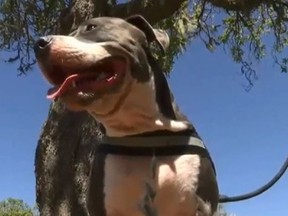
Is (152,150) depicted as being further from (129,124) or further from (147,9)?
(147,9)

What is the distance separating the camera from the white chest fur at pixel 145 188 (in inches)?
132

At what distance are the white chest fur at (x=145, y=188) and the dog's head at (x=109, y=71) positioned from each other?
0.73 ft

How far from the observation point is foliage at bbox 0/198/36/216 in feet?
125

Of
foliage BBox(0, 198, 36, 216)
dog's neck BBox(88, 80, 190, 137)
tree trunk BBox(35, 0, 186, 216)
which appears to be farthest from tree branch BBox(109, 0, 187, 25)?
foliage BBox(0, 198, 36, 216)

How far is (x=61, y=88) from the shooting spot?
10.4 ft

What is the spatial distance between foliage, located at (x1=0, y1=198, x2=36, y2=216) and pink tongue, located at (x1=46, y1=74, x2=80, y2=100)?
35088 millimetres

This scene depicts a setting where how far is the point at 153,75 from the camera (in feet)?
11.6

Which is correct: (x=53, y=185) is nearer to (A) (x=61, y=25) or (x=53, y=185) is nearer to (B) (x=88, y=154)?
(B) (x=88, y=154)

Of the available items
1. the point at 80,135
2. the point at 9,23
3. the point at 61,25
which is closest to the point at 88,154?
the point at 80,135

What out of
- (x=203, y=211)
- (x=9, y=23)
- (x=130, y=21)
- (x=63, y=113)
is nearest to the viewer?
(x=203, y=211)

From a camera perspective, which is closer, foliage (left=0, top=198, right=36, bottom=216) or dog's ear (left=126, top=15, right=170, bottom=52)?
dog's ear (left=126, top=15, right=170, bottom=52)

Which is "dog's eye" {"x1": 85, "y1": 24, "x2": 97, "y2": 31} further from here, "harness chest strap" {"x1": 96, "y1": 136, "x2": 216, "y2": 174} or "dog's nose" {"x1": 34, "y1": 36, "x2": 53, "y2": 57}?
"harness chest strap" {"x1": 96, "y1": 136, "x2": 216, "y2": 174}

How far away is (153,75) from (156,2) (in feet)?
18.2

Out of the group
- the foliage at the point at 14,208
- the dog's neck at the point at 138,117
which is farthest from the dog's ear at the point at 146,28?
the foliage at the point at 14,208
